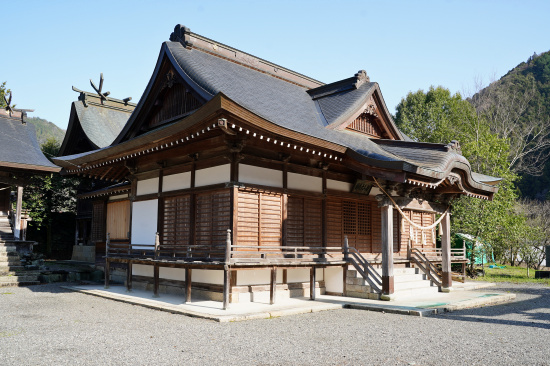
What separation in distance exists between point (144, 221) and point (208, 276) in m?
3.95

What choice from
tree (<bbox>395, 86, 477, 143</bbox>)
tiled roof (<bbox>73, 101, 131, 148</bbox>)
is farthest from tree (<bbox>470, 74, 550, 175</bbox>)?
tiled roof (<bbox>73, 101, 131, 148</bbox>)

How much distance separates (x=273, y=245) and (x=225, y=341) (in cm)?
482

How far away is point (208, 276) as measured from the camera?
1157 centimetres

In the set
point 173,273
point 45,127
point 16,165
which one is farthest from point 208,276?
point 45,127

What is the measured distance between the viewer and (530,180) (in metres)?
44.8

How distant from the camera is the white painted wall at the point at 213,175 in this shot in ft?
37.4

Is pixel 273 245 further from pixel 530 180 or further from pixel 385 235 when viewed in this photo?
pixel 530 180

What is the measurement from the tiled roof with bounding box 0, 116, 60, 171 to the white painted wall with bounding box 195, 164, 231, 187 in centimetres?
1000

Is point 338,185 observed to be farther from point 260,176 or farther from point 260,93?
point 260,93

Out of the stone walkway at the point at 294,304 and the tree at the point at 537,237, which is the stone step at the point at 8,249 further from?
the tree at the point at 537,237

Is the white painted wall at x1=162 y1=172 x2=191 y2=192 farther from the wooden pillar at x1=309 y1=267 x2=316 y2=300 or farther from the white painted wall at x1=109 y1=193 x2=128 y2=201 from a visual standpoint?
the white painted wall at x1=109 y1=193 x2=128 y2=201

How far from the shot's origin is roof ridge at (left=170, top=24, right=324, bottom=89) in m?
15.5

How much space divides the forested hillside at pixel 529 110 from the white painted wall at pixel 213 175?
2273 cm

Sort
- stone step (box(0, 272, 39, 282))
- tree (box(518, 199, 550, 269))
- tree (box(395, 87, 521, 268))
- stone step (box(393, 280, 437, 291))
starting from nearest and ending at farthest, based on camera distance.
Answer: stone step (box(393, 280, 437, 291))
stone step (box(0, 272, 39, 282))
tree (box(395, 87, 521, 268))
tree (box(518, 199, 550, 269))
